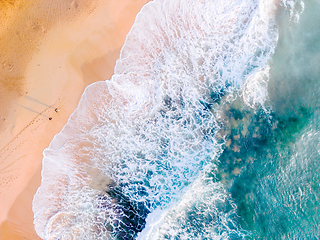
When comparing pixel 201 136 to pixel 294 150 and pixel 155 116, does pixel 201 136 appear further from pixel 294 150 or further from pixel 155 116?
pixel 294 150

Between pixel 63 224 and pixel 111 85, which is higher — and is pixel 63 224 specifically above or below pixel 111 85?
below

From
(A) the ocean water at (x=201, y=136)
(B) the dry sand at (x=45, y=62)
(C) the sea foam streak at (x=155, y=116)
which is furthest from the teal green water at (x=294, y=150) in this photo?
(B) the dry sand at (x=45, y=62)

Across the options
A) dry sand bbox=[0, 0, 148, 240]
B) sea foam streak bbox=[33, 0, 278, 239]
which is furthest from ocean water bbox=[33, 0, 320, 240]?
dry sand bbox=[0, 0, 148, 240]

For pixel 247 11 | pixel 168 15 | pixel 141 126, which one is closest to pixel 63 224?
pixel 141 126

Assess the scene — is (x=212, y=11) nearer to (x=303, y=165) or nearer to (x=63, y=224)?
(x=303, y=165)

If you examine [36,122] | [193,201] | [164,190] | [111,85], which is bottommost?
[193,201]

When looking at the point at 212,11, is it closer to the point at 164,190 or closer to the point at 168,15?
the point at 168,15

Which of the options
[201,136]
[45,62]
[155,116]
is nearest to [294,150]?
[201,136]
